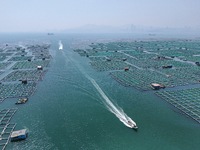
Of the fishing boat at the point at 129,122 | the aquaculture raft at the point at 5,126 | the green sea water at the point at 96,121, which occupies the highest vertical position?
the fishing boat at the point at 129,122

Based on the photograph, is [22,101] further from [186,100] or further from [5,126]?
[186,100]

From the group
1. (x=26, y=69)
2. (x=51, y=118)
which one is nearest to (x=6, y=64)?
(x=26, y=69)

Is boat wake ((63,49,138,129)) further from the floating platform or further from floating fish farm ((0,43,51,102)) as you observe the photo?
floating fish farm ((0,43,51,102))

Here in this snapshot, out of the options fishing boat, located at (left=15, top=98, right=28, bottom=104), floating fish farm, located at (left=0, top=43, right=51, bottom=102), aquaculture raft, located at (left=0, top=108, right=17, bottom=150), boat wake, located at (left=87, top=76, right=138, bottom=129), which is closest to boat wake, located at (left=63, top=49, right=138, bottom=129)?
boat wake, located at (left=87, top=76, right=138, bottom=129)

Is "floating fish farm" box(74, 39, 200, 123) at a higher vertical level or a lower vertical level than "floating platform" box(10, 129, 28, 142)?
higher

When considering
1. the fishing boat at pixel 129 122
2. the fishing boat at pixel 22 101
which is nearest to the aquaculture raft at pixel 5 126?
the fishing boat at pixel 22 101

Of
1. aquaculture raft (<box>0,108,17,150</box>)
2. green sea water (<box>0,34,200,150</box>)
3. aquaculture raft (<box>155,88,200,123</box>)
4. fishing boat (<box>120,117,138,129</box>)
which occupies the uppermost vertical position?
aquaculture raft (<box>155,88,200,123</box>)

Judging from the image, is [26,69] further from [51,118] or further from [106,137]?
[106,137]

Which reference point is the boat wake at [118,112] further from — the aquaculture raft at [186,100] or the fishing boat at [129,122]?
the aquaculture raft at [186,100]

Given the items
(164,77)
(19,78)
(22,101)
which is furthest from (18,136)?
(164,77)
